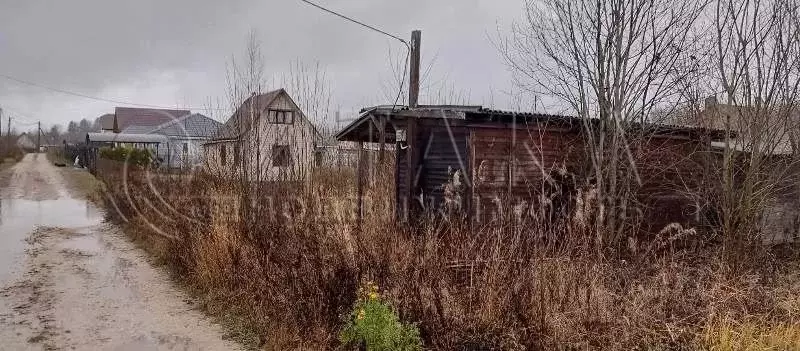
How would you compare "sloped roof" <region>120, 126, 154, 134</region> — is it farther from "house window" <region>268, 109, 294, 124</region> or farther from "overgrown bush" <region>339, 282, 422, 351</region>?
"overgrown bush" <region>339, 282, 422, 351</region>

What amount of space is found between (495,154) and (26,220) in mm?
12055

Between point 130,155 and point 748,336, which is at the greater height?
point 130,155

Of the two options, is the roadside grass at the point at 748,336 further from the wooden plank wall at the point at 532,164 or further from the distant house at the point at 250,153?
the distant house at the point at 250,153

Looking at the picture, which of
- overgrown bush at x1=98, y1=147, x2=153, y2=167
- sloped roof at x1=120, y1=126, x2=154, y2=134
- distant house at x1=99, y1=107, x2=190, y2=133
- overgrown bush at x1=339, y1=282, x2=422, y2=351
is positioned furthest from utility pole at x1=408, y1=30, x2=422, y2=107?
sloped roof at x1=120, y1=126, x2=154, y2=134

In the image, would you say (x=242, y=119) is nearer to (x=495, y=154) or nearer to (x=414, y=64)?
(x=414, y=64)

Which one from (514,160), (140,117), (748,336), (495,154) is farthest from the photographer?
(140,117)

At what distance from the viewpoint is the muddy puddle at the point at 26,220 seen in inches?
342

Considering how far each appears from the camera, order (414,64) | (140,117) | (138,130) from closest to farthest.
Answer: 1. (414,64)
2. (138,130)
3. (140,117)

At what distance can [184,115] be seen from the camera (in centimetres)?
4012

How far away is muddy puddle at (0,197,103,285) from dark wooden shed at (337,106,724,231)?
6.36 m

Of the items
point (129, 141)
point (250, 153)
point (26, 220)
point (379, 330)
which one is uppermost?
point (129, 141)

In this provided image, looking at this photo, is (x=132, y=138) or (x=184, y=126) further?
(x=132, y=138)

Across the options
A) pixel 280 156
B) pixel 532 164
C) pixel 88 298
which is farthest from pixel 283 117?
pixel 88 298

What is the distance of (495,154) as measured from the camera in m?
8.64
